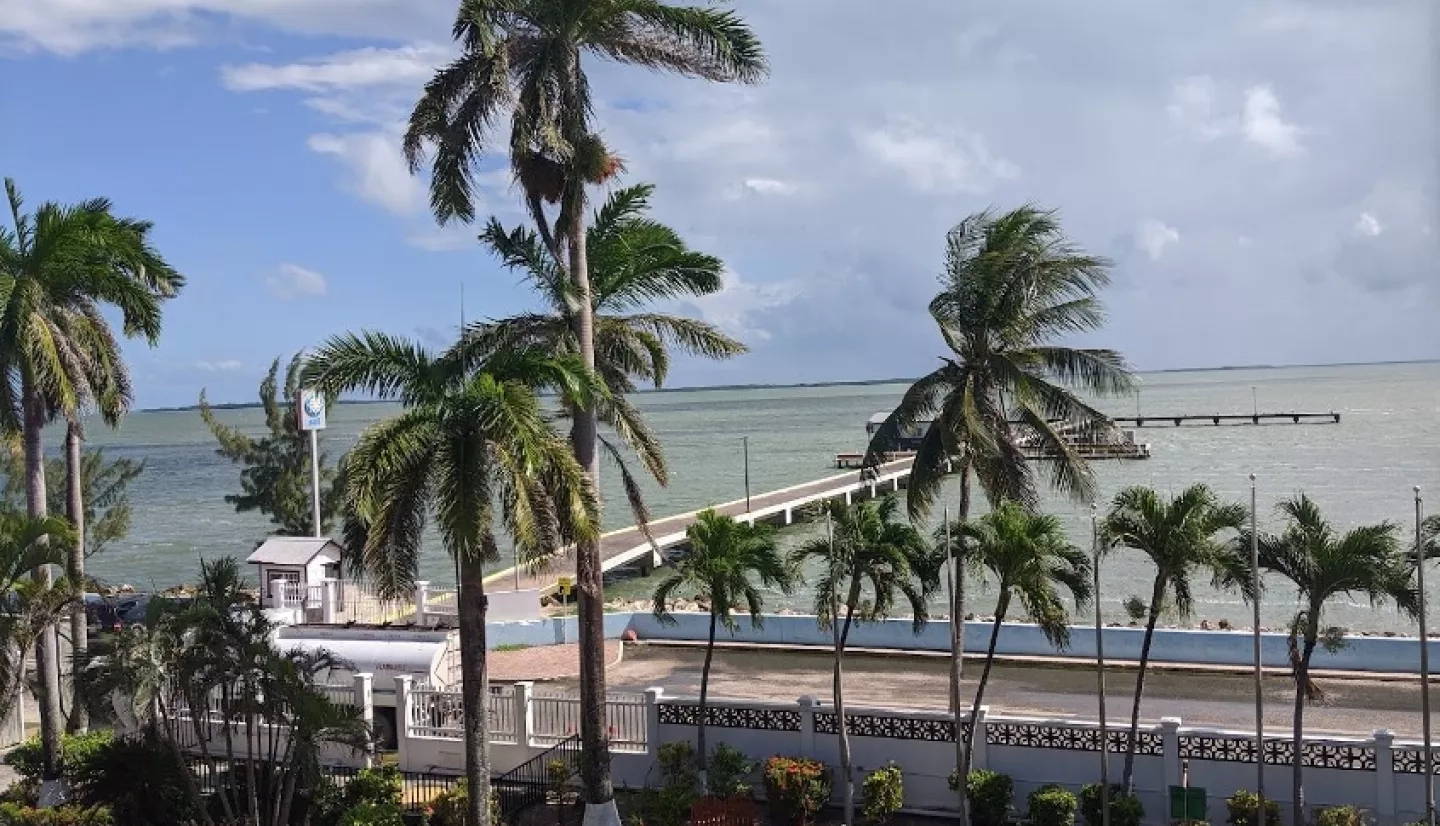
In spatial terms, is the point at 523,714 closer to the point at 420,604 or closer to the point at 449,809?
the point at 449,809

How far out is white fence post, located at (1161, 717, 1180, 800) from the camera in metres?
15.8

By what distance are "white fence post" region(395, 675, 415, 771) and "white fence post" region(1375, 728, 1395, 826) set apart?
13156 mm

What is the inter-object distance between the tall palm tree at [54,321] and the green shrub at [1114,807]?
45.7ft

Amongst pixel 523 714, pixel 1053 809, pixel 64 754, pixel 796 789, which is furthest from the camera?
pixel 523 714

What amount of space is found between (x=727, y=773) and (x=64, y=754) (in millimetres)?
9660

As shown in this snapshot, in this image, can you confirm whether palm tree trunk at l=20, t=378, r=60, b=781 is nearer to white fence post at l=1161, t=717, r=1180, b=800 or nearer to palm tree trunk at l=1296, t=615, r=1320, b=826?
white fence post at l=1161, t=717, r=1180, b=800

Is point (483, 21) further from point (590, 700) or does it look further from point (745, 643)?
point (745, 643)

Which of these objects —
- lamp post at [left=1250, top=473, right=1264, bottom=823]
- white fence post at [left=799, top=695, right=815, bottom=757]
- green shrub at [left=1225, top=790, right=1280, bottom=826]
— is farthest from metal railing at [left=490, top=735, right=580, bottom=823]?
lamp post at [left=1250, top=473, right=1264, bottom=823]

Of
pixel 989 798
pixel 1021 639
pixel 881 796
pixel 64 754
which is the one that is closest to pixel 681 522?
pixel 1021 639

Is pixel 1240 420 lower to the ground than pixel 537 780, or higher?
higher

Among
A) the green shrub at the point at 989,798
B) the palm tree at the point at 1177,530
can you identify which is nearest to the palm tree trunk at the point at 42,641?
the green shrub at the point at 989,798

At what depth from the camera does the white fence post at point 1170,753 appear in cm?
1581

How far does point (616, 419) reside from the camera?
16.7 metres

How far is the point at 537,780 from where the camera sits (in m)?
18.2
